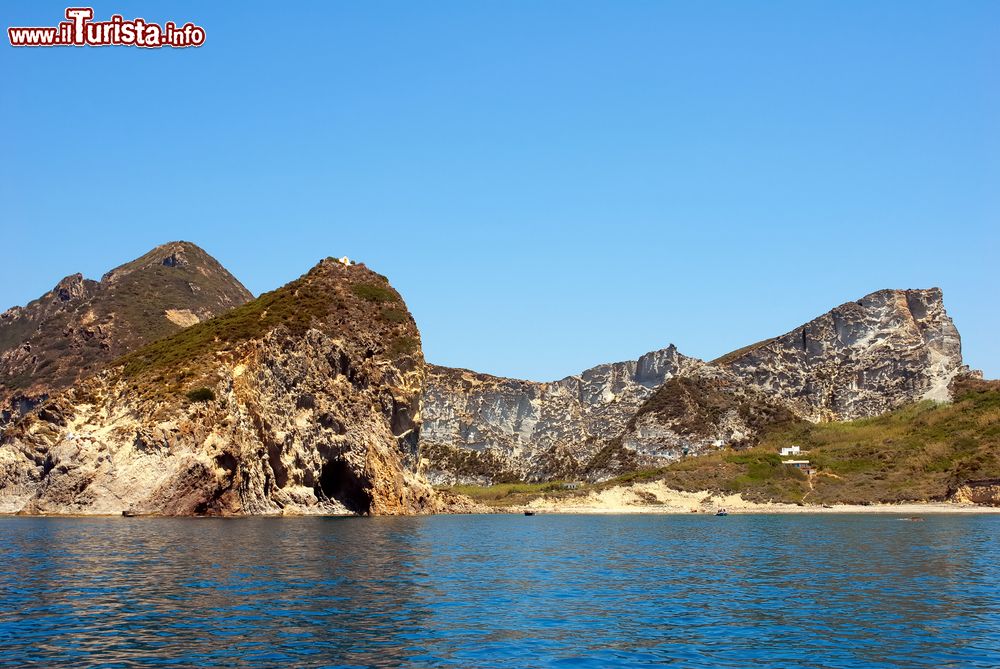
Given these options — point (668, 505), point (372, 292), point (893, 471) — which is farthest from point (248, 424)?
point (893, 471)

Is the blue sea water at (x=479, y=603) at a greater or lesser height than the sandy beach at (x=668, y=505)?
greater

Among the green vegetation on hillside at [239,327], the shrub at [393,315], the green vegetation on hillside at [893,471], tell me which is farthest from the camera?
the green vegetation on hillside at [893,471]

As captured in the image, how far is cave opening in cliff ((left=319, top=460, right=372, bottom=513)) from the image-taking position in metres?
132

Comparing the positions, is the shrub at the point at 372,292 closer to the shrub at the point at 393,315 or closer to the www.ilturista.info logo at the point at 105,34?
the shrub at the point at 393,315

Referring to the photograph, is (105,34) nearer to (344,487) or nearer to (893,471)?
(344,487)

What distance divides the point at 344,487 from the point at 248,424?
75.5ft

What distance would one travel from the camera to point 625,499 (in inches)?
7682

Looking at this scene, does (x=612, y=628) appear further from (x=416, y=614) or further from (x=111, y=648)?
(x=111, y=648)

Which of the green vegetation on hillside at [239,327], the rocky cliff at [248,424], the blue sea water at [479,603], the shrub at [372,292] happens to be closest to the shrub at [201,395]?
the rocky cliff at [248,424]

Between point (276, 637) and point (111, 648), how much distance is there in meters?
5.55

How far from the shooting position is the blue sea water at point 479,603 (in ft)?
96.8

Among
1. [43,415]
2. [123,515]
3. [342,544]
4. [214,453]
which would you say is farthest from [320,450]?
[342,544]

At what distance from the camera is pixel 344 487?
13525 cm

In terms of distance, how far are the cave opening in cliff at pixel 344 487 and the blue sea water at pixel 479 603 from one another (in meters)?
55.0
